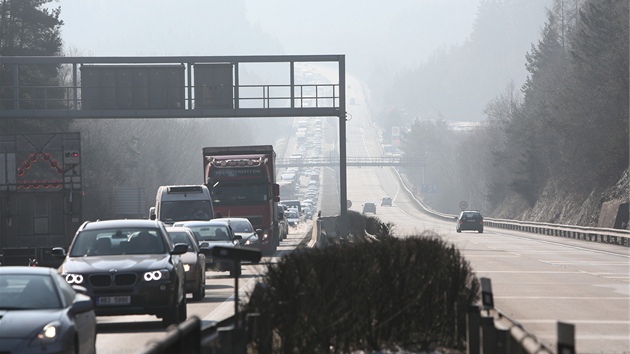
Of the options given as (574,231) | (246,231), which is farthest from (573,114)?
(246,231)

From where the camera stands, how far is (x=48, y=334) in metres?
12.4

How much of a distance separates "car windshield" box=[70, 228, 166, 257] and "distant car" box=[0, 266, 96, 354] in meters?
5.19

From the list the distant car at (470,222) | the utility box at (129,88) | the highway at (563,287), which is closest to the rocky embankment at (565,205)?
the distant car at (470,222)

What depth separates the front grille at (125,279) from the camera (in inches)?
728

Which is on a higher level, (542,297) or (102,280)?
(102,280)

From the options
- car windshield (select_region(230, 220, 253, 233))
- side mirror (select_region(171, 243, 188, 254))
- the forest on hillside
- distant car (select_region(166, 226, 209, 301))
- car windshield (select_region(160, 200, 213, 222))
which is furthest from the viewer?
the forest on hillside

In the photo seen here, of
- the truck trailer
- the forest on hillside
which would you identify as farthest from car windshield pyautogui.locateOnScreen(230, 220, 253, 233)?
the forest on hillside

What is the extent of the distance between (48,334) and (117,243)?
7.70m

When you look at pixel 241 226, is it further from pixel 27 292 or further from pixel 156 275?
pixel 27 292

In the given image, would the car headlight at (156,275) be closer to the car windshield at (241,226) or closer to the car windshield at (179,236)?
the car windshield at (179,236)

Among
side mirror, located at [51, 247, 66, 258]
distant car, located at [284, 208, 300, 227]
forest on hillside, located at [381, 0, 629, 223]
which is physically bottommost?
distant car, located at [284, 208, 300, 227]

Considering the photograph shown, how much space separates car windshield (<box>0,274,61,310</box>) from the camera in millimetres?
13312

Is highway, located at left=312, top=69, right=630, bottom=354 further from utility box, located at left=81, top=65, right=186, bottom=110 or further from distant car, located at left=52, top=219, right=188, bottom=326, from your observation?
utility box, located at left=81, top=65, right=186, bottom=110

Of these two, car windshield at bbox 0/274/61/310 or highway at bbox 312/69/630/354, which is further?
highway at bbox 312/69/630/354
